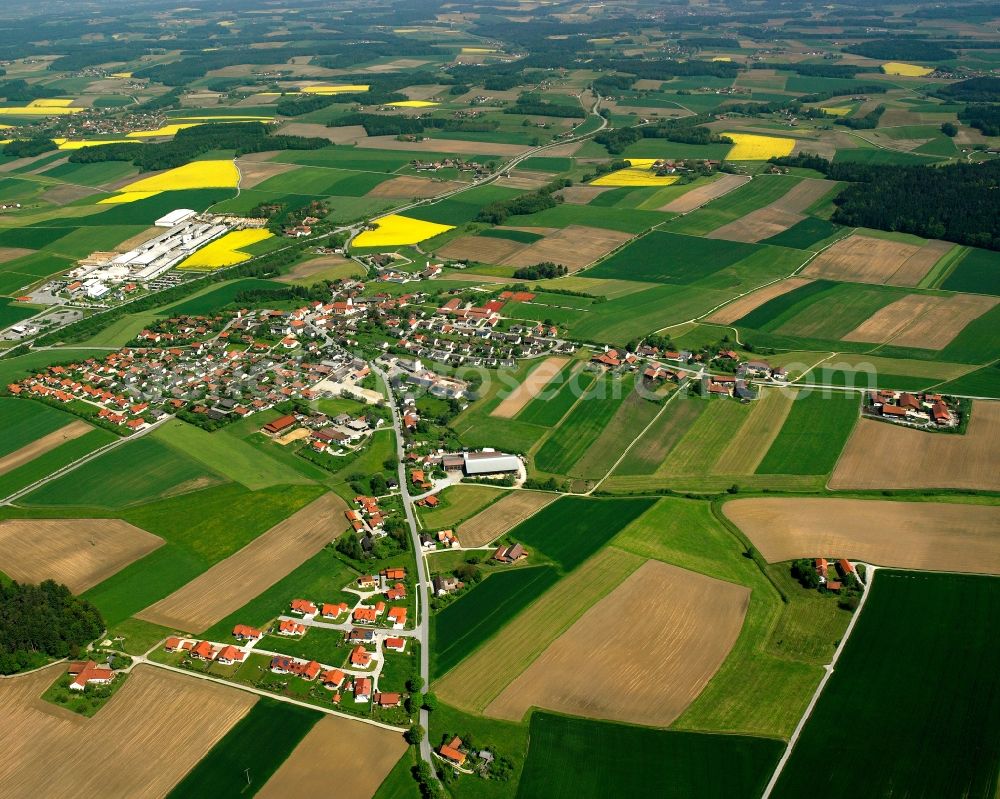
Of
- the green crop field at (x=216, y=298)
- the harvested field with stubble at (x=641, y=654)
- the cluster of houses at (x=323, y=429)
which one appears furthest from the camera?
the green crop field at (x=216, y=298)

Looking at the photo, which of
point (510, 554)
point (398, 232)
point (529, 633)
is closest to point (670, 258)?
point (398, 232)

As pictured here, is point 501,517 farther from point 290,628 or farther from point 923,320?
point 923,320

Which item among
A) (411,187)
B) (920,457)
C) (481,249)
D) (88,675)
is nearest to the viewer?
(88,675)

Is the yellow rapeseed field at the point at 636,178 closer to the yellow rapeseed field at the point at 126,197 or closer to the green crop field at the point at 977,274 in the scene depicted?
the green crop field at the point at 977,274

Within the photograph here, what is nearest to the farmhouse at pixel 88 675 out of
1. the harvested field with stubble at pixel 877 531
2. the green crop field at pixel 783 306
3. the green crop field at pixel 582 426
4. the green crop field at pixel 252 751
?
the green crop field at pixel 252 751

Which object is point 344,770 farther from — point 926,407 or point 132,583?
point 926,407

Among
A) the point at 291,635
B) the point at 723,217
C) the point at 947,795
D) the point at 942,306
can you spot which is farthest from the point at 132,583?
the point at 723,217
